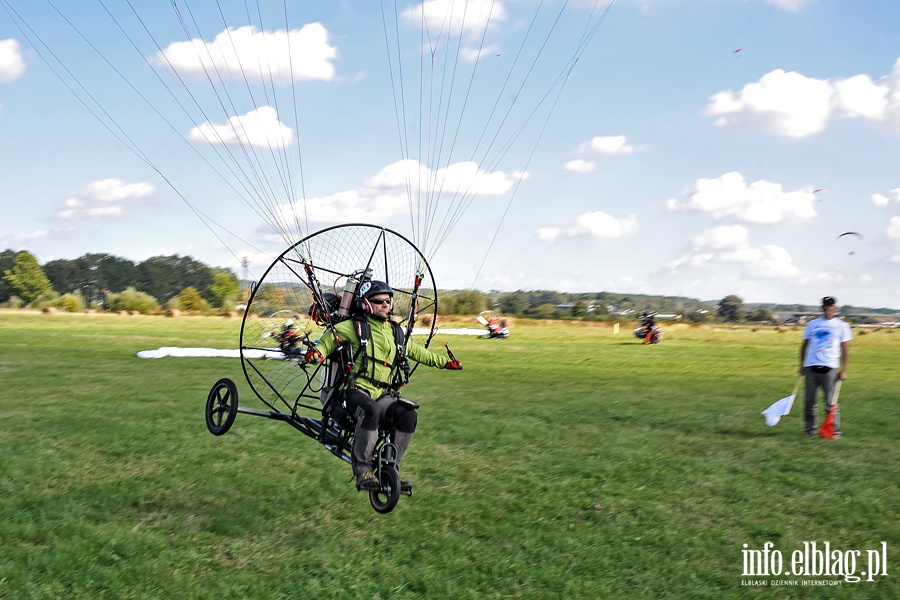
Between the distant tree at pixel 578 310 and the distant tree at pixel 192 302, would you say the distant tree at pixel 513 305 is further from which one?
the distant tree at pixel 192 302

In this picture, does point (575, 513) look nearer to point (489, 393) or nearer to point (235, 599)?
point (235, 599)

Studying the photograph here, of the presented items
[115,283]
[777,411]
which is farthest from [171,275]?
[777,411]

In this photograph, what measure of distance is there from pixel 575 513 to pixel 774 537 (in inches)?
57.7

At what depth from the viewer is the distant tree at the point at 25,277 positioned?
3165 inches

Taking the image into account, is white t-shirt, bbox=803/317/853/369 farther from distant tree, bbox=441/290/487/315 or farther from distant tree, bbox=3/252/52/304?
distant tree, bbox=3/252/52/304

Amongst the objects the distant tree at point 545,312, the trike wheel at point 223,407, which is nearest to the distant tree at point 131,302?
the distant tree at point 545,312

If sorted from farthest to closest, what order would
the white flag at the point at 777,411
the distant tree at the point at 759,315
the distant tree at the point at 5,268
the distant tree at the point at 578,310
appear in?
the distant tree at the point at 5,268
the distant tree at the point at 759,315
the distant tree at the point at 578,310
the white flag at the point at 777,411

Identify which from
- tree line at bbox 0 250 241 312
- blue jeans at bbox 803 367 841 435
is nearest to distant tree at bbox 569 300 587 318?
tree line at bbox 0 250 241 312

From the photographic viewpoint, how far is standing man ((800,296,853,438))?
31.4ft

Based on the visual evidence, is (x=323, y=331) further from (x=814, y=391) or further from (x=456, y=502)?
(x=814, y=391)

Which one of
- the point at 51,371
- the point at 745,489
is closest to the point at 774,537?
the point at 745,489

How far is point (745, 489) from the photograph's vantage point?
23.2ft

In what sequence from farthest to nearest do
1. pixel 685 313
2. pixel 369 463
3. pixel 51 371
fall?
1. pixel 685 313
2. pixel 51 371
3. pixel 369 463

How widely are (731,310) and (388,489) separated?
5162cm
